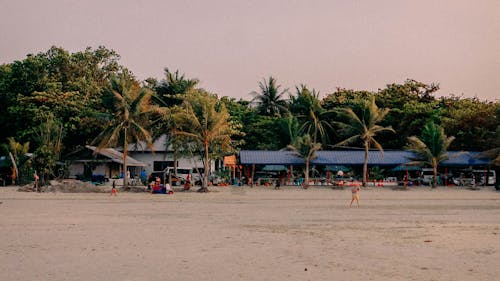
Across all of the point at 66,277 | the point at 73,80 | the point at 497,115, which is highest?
the point at 73,80

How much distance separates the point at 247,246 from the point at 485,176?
4650 cm

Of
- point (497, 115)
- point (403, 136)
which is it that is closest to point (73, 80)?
point (403, 136)

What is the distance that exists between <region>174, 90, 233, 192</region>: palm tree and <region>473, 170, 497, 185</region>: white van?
24.9 meters

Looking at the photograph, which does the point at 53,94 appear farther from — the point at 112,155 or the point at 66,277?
the point at 66,277

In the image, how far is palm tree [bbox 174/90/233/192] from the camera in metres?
39.2

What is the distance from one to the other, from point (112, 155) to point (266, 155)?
13152 mm

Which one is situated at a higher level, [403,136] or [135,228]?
[403,136]

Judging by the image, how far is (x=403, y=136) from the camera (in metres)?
60.9

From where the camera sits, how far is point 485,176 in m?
53.8

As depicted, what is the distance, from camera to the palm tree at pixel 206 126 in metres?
39.2

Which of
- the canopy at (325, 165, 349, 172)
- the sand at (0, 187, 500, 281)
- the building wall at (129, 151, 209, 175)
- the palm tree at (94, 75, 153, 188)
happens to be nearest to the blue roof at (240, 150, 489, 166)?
the canopy at (325, 165, 349, 172)

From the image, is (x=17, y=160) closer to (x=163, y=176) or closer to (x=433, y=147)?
(x=163, y=176)

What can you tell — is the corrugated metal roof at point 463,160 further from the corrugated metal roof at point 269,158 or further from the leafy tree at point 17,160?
the leafy tree at point 17,160

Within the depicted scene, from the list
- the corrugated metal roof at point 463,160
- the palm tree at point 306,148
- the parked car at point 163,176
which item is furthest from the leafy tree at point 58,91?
the corrugated metal roof at point 463,160
